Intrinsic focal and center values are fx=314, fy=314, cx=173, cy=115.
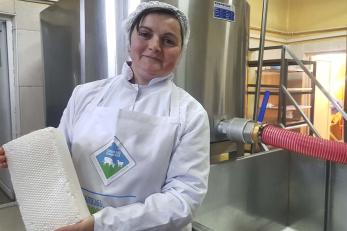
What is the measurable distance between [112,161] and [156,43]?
306 millimetres

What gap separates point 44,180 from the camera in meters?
0.72

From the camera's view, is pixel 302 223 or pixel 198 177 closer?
pixel 198 177

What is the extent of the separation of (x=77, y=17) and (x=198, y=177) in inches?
38.7

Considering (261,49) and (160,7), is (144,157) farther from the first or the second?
(261,49)

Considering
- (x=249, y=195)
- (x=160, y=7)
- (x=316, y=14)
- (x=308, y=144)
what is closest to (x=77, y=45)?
(x=160, y=7)

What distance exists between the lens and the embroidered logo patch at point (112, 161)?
0.76 meters

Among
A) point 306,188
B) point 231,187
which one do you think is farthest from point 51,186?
point 306,188

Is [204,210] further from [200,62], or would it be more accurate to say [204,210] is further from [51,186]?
[51,186]

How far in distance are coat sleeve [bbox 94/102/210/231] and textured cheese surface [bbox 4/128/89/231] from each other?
80mm

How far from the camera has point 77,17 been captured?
4.52 ft

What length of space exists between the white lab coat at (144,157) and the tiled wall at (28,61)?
101 cm

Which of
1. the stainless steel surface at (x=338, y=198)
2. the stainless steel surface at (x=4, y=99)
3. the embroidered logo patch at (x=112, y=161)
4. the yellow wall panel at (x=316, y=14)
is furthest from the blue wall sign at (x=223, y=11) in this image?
the yellow wall panel at (x=316, y=14)

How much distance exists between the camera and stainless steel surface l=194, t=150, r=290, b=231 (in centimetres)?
150

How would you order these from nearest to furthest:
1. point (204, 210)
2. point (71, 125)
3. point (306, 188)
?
point (71, 125) → point (204, 210) → point (306, 188)
